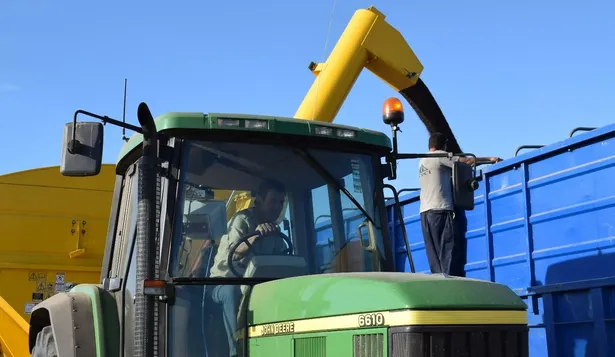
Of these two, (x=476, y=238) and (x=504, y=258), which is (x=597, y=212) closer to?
(x=504, y=258)

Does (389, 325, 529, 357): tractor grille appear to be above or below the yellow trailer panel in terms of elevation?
below

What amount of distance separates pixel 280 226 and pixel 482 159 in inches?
66.1

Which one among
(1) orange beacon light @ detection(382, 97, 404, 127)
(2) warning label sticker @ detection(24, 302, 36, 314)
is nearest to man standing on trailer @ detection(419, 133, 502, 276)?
(1) orange beacon light @ detection(382, 97, 404, 127)

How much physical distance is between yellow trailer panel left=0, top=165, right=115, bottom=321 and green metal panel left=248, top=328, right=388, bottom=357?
13.5 ft

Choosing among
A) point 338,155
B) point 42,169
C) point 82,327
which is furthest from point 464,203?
point 42,169

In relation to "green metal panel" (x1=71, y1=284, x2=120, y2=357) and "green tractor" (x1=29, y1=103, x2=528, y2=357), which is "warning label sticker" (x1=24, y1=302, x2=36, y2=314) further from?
"green metal panel" (x1=71, y1=284, x2=120, y2=357)

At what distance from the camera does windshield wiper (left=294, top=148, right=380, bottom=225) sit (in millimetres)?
3771

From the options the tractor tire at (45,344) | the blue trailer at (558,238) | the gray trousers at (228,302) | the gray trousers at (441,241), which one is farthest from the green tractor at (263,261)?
the gray trousers at (441,241)

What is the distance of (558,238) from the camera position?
15.6ft

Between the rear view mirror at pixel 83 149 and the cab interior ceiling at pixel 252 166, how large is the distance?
0.45 m

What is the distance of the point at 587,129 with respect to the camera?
4691mm

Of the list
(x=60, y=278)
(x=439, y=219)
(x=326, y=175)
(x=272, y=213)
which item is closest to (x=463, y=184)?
(x=326, y=175)

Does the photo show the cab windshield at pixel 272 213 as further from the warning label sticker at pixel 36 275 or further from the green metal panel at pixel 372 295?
the warning label sticker at pixel 36 275

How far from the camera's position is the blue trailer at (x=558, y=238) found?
14.4ft
